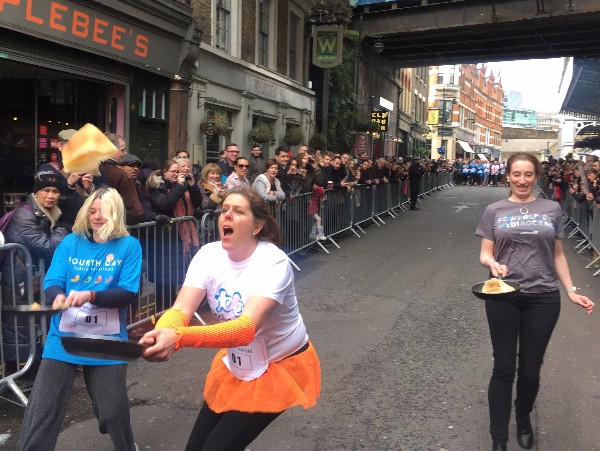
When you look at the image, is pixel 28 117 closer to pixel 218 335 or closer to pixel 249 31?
pixel 249 31

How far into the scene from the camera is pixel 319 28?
21438 mm

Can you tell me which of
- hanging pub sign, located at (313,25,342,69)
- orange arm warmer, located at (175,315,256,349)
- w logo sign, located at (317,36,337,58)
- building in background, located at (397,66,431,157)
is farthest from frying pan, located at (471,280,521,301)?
building in background, located at (397,66,431,157)

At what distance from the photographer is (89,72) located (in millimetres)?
11172

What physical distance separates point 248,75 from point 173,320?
15613 millimetres

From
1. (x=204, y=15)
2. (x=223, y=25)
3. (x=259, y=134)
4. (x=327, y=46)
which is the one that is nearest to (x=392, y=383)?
(x=204, y=15)

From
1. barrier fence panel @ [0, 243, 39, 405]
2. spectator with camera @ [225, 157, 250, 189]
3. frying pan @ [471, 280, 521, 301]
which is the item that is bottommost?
barrier fence panel @ [0, 243, 39, 405]

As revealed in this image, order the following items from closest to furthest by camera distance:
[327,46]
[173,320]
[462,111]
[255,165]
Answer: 1. [173,320]
2. [255,165]
3. [327,46]
4. [462,111]

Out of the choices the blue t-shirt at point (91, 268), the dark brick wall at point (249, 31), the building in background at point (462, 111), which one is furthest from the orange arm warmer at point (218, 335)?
the building in background at point (462, 111)

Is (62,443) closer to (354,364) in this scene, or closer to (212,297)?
(212,297)

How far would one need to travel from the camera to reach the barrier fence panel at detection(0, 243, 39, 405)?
4645 millimetres

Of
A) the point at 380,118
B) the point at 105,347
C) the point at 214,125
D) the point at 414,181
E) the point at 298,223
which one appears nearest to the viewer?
the point at 105,347

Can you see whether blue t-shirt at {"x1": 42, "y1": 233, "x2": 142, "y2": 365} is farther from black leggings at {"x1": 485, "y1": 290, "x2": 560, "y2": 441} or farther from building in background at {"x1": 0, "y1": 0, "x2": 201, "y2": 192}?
building in background at {"x1": 0, "y1": 0, "x2": 201, "y2": 192}

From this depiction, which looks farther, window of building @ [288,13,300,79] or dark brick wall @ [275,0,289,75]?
window of building @ [288,13,300,79]

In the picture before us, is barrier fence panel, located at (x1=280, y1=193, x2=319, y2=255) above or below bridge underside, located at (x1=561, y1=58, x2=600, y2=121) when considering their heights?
below
